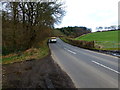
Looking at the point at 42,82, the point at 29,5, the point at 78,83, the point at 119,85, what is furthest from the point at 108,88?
the point at 29,5

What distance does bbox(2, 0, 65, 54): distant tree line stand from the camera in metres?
19.6

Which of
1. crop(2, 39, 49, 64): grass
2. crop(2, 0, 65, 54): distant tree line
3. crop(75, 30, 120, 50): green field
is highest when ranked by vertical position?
crop(2, 0, 65, 54): distant tree line

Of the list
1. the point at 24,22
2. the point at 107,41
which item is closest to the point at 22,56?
the point at 24,22

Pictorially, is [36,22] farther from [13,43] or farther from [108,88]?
[108,88]

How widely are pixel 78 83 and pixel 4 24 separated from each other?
641 inches

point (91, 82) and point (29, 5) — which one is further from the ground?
point (29, 5)

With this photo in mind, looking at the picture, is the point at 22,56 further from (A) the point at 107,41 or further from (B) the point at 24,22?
(A) the point at 107,41

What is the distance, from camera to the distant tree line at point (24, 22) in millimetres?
19594

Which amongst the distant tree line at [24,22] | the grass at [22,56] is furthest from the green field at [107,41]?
the grass at [22,56]

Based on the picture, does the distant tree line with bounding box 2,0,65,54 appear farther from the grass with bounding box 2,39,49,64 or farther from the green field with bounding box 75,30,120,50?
the green field with bounding box 75,30,120,50

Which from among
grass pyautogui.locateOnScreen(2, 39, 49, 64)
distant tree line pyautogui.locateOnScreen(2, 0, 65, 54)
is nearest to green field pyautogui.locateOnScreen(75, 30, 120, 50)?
distant tree line pyautogui.locateOnScreen(2, 0, 65, 54)

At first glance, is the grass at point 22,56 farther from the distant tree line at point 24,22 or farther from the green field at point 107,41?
the green field at point 107,41

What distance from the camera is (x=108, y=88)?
5809 mm

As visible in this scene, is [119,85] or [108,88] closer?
[108,88]
